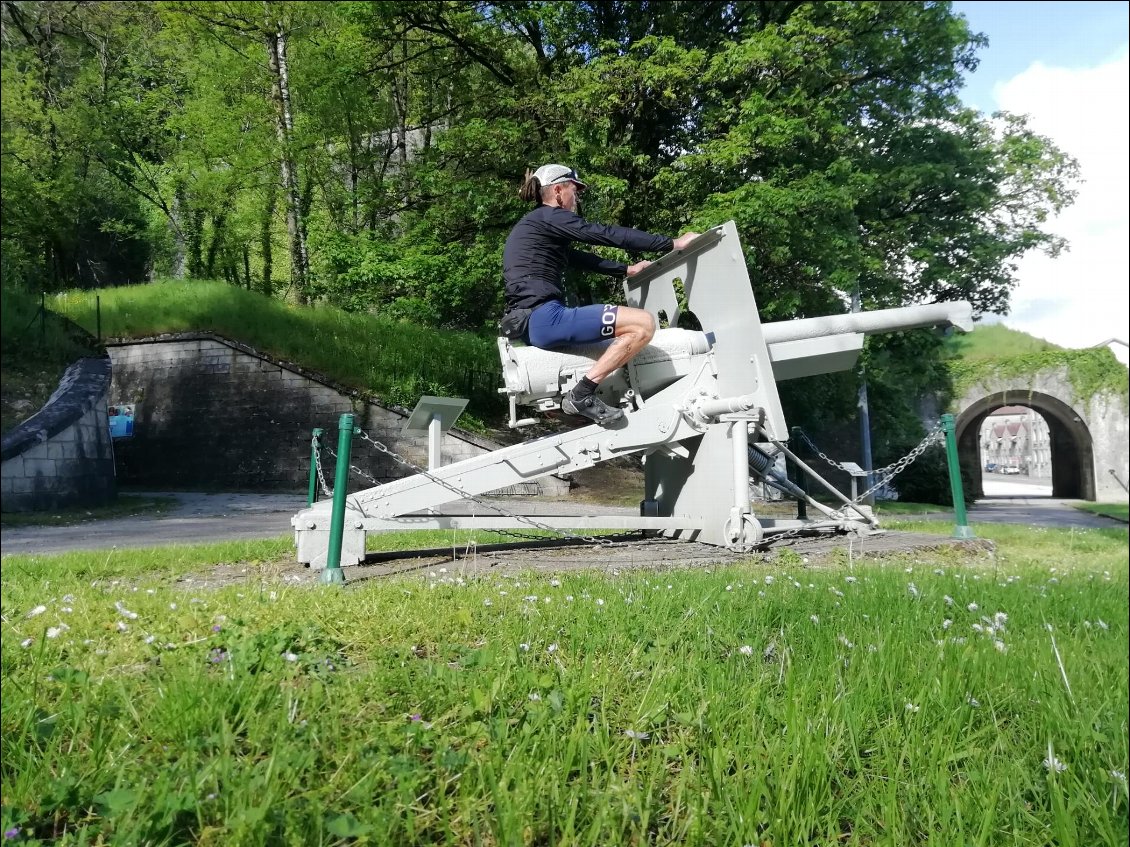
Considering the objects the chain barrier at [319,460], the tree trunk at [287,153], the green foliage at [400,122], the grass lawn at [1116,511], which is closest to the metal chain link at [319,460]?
the chain barrier at [319,460]

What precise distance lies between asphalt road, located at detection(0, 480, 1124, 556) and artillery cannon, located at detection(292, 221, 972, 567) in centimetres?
159

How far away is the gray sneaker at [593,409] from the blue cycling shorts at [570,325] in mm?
314

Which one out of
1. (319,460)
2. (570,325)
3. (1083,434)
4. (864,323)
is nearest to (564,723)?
(1083,434)

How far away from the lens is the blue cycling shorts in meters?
3.94

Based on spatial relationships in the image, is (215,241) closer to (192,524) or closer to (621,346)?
(192,524)

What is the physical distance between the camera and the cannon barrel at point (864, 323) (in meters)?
4.49

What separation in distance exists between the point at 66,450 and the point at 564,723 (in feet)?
3.28

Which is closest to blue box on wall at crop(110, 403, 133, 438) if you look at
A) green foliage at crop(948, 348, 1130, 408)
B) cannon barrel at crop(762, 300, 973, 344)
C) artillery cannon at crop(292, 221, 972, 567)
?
green foliage at crop(948, 348, 1130, 408)

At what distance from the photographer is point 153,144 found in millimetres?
1229

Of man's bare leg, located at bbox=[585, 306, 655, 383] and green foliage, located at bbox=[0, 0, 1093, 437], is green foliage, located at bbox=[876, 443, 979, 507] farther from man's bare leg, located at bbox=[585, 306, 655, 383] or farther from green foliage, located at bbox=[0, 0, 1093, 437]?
man's bare leg, located at bbox=[585, 306, 655, 383]

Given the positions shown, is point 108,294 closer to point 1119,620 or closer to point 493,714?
point 493,714

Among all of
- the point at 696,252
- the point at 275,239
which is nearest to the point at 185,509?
the point at 275,239

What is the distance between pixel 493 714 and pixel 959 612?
1237mm

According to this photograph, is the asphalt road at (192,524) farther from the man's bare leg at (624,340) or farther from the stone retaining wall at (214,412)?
the man's bare leg at (624,340)
